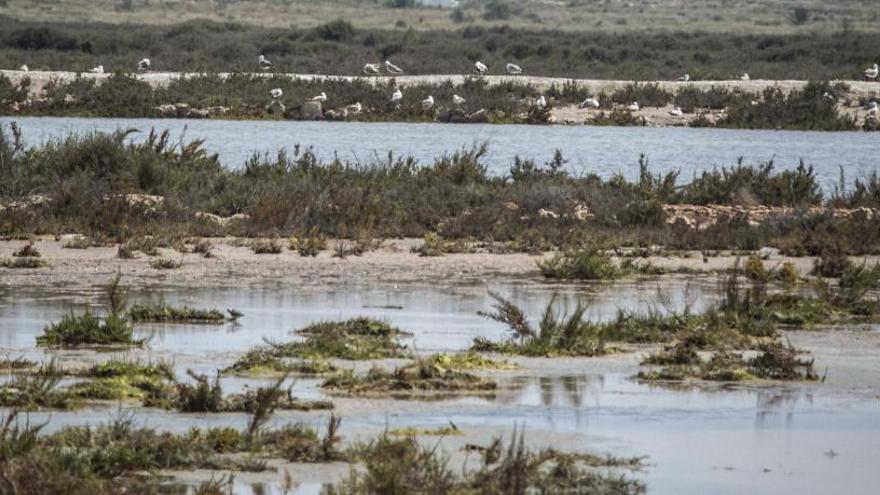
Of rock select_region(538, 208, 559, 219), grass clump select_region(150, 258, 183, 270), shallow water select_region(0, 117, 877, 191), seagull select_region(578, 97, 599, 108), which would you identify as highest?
seagull select_region(578, 97, 599, 108)

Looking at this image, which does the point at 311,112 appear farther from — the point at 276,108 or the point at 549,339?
the point at 549,339

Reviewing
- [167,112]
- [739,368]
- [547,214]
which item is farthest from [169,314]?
[167,112]

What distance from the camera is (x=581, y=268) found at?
19.4m

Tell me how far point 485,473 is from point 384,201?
1455 centimetres

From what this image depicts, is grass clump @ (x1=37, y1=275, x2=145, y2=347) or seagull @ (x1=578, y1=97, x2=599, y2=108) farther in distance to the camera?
seagull @ (x1=578, y1=97, x2=599, y2=108)

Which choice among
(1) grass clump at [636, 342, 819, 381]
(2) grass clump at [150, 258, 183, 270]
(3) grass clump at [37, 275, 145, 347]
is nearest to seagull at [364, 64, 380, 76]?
(2) grass clump at [150, 258, 183, 270]

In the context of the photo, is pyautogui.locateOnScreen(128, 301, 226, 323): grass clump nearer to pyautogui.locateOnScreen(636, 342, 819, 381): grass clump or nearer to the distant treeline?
pyautogui.locateOnScreen(636, 342, 819, 381): grass clump

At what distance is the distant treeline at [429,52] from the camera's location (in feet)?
211

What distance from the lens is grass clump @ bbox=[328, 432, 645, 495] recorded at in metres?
8.73

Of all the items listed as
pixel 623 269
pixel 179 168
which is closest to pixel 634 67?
pixel 179 168

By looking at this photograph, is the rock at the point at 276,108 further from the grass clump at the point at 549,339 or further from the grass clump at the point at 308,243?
the grass clump at the point at 549,339

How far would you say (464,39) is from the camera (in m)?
87.2

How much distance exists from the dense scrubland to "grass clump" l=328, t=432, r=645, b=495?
10.9 meters

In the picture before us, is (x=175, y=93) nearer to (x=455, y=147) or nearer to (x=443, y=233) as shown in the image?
(x=455, y=147)
